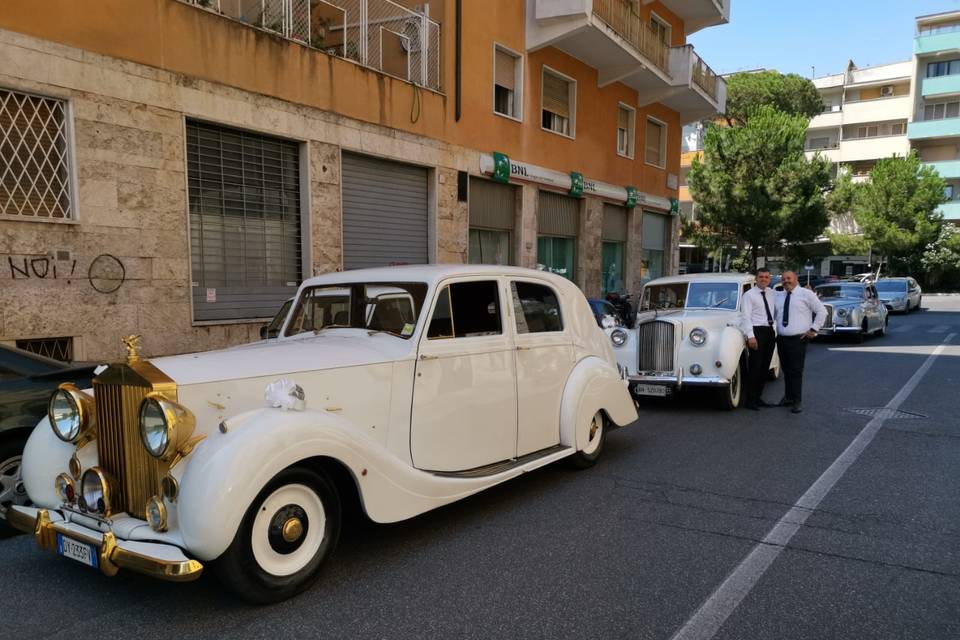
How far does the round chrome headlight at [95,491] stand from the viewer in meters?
3.17

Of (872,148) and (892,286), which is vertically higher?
(872,148)

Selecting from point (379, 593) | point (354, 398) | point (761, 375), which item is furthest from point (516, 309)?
point (761, 375)

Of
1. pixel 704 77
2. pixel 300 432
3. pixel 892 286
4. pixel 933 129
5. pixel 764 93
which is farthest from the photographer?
pixel 933 129

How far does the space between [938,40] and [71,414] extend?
203ft

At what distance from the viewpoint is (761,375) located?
802cm

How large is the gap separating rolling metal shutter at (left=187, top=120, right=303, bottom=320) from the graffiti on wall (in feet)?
4.09

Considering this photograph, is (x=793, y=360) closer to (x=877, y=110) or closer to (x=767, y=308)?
(x=767, y=308)

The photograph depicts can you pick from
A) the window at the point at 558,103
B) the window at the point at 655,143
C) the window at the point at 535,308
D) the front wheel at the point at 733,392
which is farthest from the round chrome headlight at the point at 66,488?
the window at the point at 655,143

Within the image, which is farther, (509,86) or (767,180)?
(767,180)

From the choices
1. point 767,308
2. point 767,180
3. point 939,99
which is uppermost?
point 939,99

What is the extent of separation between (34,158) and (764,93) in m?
43.6

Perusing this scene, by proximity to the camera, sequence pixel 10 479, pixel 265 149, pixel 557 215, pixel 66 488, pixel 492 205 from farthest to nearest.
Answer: pixel 557 215 < pixel 492 205 < pixel 265 149 < pixel 10 479 < pixel 66 488

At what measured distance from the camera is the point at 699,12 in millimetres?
23031

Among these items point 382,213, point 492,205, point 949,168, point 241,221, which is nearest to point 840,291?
point 492,205
